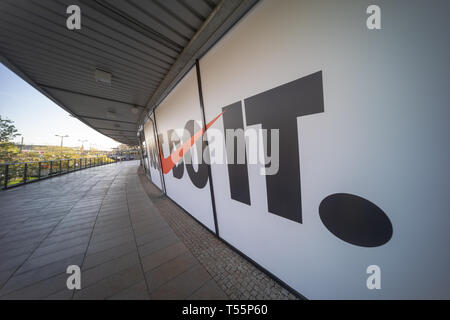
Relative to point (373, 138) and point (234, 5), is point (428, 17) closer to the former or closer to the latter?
point (373, 138)

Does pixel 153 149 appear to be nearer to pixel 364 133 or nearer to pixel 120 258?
pixel 120 258

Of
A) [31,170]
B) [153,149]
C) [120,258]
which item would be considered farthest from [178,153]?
[31,170]

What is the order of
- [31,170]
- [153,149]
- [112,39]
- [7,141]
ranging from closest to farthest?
1. [112,39]
2. [153,149]
3. [31,170]
4. [7,141]

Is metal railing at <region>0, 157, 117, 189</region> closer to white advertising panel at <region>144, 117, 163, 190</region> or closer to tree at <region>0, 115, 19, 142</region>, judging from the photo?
white advertising panel at <region>144, 117, 163, 190</region>

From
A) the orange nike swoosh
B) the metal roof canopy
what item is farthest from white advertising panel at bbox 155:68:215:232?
the metal roof canopy

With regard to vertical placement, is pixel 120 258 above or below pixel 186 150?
below

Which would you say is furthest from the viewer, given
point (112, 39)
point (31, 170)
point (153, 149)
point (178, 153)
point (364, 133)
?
point (31, 170)

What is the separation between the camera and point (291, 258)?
1.44 metres

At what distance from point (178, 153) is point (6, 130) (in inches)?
998

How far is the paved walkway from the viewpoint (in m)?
1.49

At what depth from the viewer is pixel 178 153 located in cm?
351

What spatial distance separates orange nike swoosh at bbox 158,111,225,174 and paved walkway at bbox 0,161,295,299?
4.71 feet

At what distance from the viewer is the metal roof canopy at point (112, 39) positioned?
1.52m

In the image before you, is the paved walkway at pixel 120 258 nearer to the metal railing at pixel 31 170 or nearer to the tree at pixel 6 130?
the metal railing at pixel 31 170
